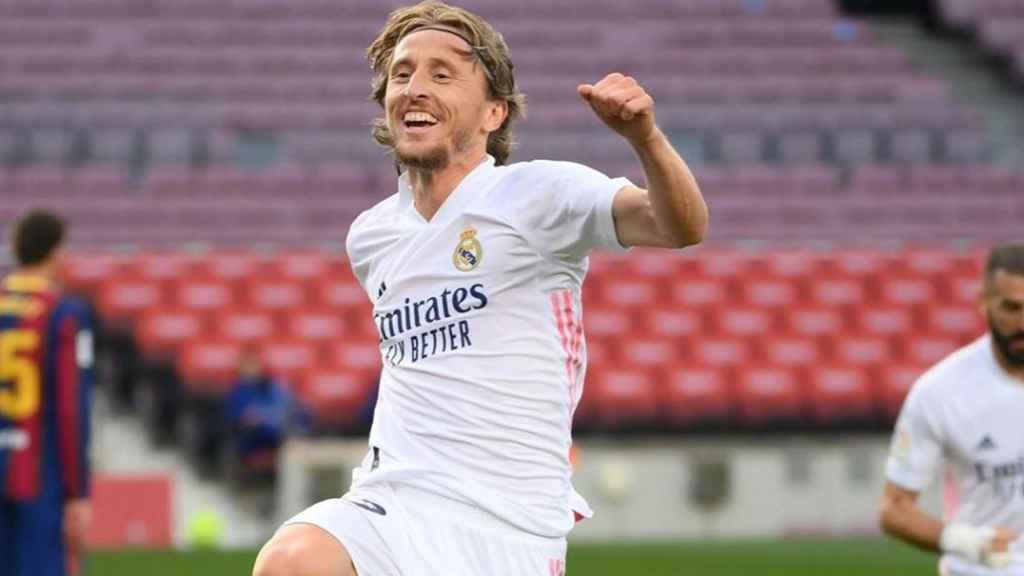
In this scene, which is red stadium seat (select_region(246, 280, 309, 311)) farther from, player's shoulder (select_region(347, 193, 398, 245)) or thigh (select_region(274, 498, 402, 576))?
thigh (select_region(274, 498, 402, 576))

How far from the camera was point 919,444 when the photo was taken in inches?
229

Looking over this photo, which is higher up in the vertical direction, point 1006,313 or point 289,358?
point 1006,313

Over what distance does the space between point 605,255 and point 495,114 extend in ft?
42.1

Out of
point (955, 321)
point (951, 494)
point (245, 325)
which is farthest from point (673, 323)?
point (951, 494)

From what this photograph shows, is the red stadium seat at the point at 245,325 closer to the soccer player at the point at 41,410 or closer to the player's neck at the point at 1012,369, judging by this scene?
the soccer player at the point at 41,410

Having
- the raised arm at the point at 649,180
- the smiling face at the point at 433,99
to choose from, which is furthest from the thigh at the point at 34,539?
the raised arm at the point at 649,180

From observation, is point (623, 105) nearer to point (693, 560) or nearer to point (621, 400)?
point (693, 560)

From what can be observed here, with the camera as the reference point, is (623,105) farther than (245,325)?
No

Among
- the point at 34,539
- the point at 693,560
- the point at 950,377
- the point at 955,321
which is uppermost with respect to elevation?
the point at 950,377

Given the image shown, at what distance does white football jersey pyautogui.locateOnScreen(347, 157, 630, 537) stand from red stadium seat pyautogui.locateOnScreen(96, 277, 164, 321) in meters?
11.8

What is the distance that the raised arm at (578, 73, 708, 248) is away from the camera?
345 cm

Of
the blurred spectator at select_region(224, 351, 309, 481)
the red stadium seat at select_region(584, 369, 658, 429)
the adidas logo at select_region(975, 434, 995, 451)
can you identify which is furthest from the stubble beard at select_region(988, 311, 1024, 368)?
the red stadium seat at select_region(584, 369, 658, 429)

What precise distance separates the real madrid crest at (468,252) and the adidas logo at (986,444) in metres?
2.27

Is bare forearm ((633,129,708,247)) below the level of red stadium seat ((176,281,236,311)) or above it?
above
